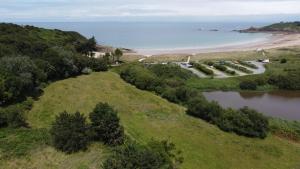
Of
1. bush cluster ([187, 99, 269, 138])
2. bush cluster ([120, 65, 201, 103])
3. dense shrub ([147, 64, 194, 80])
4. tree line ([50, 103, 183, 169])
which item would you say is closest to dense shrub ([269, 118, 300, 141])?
bush cluster ([187, 99, 269, 138])

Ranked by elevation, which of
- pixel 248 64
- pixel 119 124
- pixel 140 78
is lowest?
pixel 119 124

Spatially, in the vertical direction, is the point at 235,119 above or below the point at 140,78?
below

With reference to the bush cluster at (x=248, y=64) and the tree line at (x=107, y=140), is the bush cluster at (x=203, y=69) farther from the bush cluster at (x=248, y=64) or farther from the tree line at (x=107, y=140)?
the tree line at (x=107, y=140)

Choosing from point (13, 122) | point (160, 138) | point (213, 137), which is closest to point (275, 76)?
point (213, 137)

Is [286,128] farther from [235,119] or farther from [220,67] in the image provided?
[220,67]

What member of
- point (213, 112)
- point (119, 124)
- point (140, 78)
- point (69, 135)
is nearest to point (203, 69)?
point (140, 78)

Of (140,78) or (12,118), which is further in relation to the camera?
(140,78)

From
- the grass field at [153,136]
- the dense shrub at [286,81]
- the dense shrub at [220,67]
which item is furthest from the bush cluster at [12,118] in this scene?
the dense shrub at [220,67]
